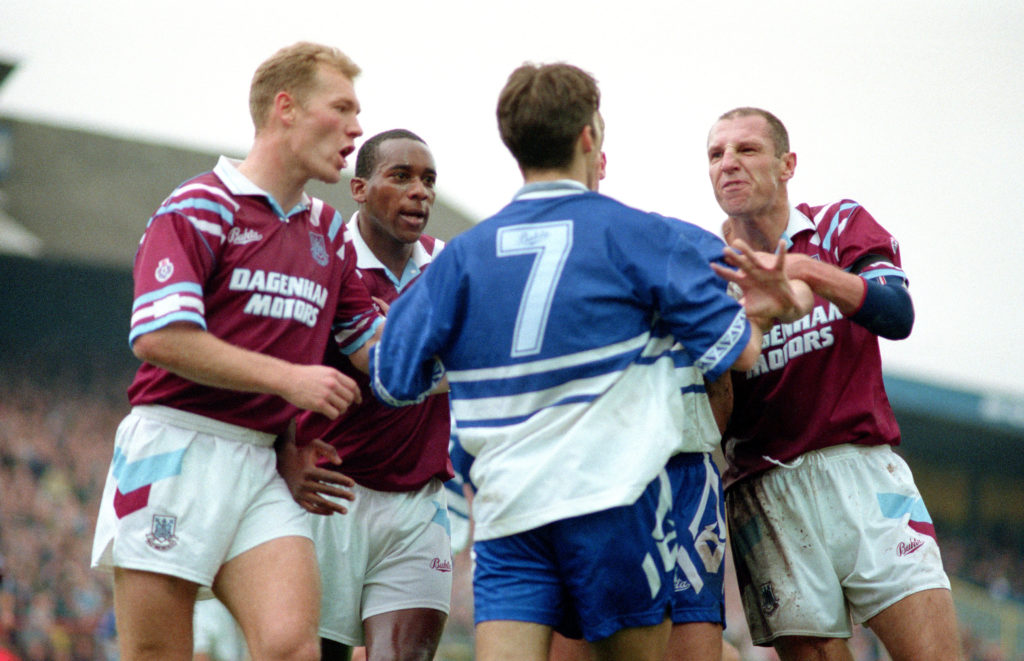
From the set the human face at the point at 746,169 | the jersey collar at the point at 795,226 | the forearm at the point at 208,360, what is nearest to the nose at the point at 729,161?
the human face at the point at 746,169

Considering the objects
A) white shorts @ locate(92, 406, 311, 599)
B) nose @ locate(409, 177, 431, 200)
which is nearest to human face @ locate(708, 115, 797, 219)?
nose @ locate(409, 177, 431, 200)

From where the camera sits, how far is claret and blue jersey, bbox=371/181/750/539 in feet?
10.7

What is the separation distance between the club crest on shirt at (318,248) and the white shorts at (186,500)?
0.68 metres

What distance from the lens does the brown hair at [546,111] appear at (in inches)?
135

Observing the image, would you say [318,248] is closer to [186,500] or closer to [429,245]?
[186,500]

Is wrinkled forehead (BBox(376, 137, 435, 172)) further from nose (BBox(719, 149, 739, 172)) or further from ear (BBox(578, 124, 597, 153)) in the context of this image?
ear (BBox(578, 124, 597, 153))

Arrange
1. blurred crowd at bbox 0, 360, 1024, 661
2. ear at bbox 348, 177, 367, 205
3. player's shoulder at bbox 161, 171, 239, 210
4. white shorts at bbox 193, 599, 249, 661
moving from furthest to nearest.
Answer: blurred crowd at bbox 0, 360, 1024, 661, white shorts at bbox 193, 599, 249, 661, ear at bbox 348, 177, 367, 205, player's shoulder at bbox 161, 171, 239, 210

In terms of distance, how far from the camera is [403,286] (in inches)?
200

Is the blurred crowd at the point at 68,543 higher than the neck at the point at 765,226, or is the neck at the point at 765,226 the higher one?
the neck at the point at 765,226

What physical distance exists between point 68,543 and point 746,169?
13.9 metres

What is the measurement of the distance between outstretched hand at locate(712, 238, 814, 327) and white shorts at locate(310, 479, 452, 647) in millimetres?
1919

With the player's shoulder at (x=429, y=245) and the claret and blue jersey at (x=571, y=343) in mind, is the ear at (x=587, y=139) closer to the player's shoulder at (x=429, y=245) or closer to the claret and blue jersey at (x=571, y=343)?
the claret and blue jersey at (x=571, y=343)

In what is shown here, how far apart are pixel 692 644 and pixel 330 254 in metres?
1.92

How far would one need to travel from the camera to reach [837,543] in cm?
448
